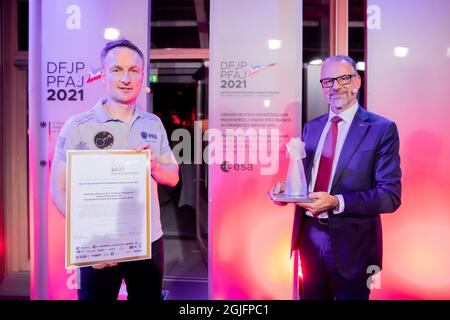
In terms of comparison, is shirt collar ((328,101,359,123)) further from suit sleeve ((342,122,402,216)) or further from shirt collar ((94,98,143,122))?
shirt collar ((94,98,143,122))

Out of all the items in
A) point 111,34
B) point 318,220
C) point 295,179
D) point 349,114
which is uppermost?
point 111,34

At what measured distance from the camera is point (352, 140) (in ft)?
6.95

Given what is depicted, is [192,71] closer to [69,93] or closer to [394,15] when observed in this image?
[69,93]

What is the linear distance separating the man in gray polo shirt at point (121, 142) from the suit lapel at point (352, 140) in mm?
1065

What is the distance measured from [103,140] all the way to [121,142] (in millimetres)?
107

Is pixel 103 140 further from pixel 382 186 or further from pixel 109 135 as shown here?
pixel 382 186

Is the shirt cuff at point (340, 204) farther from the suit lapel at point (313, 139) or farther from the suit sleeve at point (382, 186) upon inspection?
the suit lapel at point (313, 139)

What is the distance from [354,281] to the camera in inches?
83.3

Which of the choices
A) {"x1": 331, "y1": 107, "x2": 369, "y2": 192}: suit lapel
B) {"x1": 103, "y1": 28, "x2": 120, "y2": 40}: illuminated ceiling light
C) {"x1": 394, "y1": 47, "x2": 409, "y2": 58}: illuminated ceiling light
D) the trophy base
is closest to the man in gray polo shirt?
{"x1": 103, "y1": 28, "x2": 120, "y2": 40}: illuminated ceiling light

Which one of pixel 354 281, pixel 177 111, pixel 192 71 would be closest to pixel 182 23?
pixel 192 71

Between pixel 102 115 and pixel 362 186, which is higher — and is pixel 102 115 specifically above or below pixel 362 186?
above

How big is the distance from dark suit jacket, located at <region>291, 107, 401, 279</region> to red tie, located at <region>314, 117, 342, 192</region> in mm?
56

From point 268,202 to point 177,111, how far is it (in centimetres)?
240

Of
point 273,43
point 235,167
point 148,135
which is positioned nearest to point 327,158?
point 235,167
